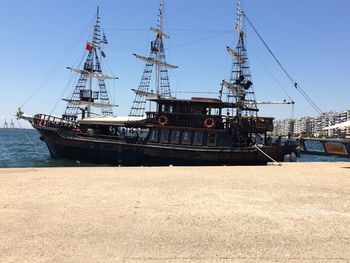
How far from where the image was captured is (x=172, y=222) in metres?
6.48

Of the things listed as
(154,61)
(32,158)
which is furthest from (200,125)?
(32,158)

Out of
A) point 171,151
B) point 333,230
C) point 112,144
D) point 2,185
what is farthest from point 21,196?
point 112,144

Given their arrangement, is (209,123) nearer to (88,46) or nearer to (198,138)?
(198,138)

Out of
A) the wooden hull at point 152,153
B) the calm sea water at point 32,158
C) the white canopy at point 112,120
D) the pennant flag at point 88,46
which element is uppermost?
the pennant flag at point 88,46

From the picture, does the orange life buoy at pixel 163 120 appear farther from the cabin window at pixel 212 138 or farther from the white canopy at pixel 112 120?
the cabin window at pixel 212 138

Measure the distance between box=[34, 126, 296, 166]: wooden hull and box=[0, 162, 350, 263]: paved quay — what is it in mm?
16106

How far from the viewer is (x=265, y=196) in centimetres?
899

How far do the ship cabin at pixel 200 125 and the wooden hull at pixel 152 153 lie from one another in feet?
1.77

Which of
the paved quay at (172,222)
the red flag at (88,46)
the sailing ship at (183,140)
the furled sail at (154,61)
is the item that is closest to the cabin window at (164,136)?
the sailing ship at (183,140)

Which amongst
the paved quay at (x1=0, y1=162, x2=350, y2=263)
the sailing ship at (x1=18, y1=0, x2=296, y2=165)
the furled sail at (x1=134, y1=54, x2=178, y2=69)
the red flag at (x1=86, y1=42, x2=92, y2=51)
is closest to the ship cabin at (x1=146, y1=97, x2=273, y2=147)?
the sailing ship at (x1=18, y1=0, x2=296, y2=165)

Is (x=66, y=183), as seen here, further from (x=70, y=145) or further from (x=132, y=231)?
(x=70, y=145)

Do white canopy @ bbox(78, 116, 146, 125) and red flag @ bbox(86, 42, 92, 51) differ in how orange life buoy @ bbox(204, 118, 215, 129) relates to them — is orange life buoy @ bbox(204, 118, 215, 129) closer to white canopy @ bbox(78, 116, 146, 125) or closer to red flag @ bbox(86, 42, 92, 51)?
white canopy @ bbox(78, 116, 146, 125)

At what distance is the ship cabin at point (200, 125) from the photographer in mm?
27406

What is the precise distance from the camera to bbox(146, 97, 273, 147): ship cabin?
27406mm
